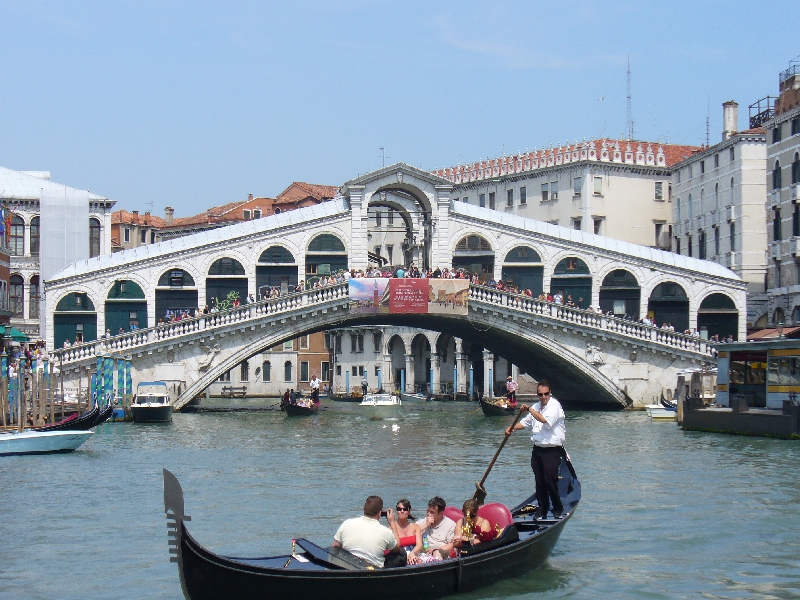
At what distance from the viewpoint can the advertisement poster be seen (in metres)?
33.9

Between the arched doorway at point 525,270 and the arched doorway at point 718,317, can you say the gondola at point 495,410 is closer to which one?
the arched doorway at point 525,270

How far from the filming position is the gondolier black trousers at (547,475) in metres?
11.8

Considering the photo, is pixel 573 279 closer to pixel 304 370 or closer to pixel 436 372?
pixel 436 372

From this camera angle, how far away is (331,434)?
1093 inches

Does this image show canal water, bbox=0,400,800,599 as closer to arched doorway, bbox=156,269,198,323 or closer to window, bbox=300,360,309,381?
arched doorway, bbox=156,269,198,323

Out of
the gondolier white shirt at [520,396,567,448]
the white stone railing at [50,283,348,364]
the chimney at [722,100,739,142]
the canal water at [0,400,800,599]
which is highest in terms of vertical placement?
the chimney at [722,100,739,142]

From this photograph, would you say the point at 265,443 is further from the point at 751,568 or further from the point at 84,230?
the point at 84,230

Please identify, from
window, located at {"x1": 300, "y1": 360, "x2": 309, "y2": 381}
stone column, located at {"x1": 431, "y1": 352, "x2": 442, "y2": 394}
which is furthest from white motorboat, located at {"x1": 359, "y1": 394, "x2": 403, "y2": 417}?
window, located at {"x1": 300, "y1": 360, "x2": 309, "y2": 381}

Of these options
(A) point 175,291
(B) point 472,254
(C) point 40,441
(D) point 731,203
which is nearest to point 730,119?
(D) point 731,203

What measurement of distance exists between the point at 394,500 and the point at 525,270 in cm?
2224

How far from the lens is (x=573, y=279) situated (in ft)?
124

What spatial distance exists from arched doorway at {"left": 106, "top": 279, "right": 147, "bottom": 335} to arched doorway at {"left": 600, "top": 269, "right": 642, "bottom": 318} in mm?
13594

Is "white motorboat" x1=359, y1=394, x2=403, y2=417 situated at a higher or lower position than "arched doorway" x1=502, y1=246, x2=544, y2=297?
lower

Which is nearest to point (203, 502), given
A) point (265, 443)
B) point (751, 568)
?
point (751, 568)
